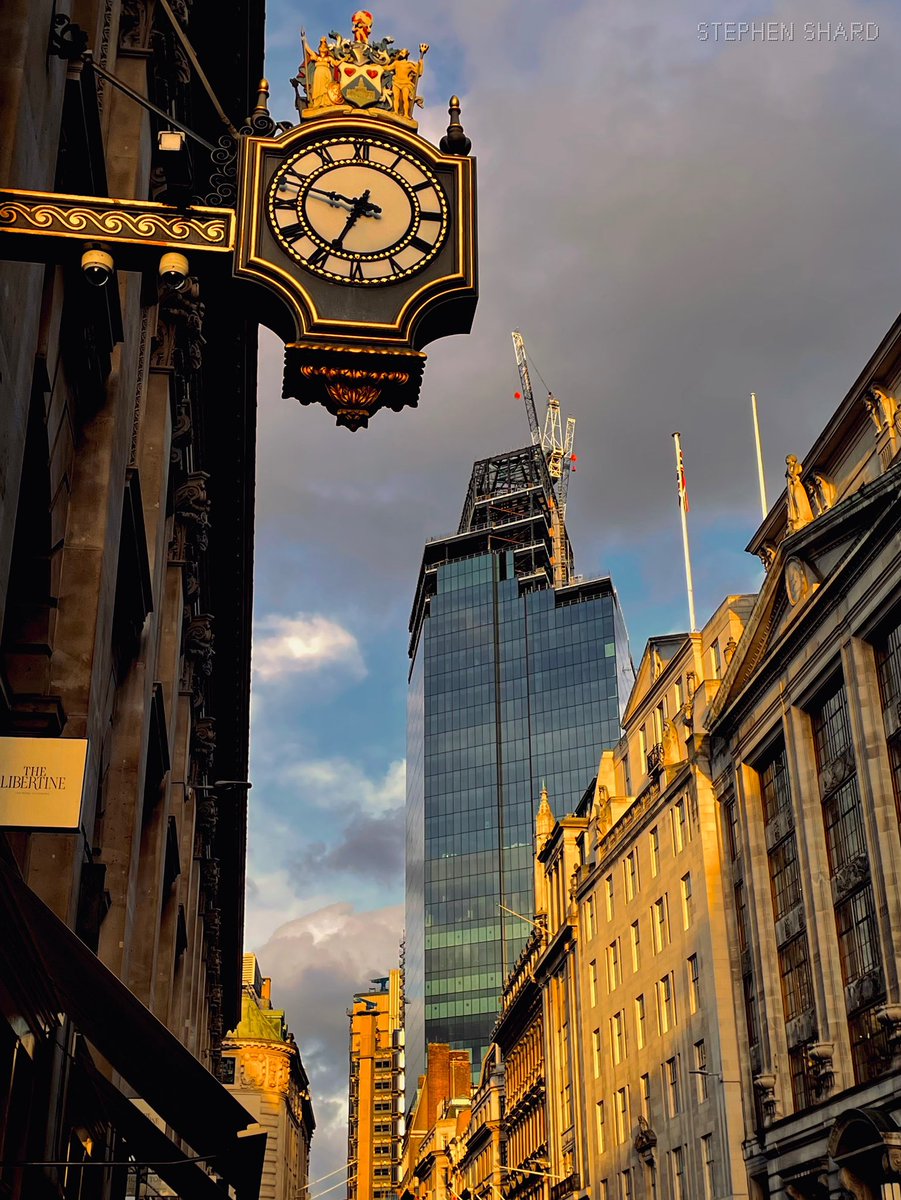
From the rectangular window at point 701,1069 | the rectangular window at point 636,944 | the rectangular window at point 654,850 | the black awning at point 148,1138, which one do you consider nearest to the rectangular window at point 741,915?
the rectangular window at point 701,1069

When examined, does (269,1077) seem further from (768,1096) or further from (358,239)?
(358,239)

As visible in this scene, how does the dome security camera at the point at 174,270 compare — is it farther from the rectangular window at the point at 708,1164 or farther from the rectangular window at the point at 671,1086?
the rectangular window at the point at 671,1086

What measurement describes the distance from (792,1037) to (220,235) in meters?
46.0

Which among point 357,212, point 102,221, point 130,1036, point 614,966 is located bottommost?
point 130,1036

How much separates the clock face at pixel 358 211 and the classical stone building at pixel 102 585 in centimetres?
60

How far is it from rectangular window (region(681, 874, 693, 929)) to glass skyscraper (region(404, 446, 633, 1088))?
367 feet

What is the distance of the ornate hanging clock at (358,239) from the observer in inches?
293

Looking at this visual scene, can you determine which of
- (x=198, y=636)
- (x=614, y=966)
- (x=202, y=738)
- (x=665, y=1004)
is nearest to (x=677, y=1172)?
(x=665, y=1004)

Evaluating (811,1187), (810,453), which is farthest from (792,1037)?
(810,453)

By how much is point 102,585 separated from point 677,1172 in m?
51.6

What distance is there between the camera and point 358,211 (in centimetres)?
777

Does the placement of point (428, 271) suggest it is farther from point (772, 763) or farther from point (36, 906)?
point (772, 763)

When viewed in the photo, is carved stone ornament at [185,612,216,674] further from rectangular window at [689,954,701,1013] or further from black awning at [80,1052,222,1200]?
rectangular window at [689,954,701,1013]

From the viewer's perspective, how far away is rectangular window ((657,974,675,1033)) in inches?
2327
